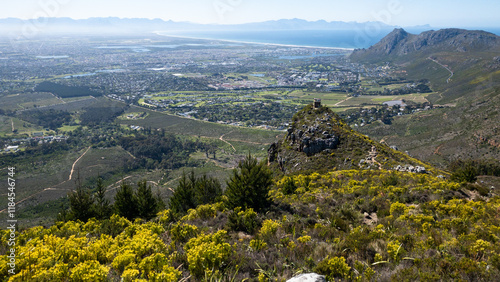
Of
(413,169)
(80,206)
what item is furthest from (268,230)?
(413,169)

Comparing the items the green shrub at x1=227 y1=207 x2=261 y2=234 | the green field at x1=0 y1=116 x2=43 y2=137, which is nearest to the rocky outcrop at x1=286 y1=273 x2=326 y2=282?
the green shrub at x1=227 y1=207 x2=261 y2=234

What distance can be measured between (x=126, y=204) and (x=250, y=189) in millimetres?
8764

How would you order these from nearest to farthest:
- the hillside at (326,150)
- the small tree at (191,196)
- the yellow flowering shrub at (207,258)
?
the yellow flowering shrub at (207,258), the small tree at (191,196), the hillside at (326,150)

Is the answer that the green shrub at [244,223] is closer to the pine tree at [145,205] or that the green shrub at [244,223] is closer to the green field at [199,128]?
the pine tree at [145,205]

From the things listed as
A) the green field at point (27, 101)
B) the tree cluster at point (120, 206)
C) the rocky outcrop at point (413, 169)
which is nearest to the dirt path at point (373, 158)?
the rocky outcrop at point (413, 169)

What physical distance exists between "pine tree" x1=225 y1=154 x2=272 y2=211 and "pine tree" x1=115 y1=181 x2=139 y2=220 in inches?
280

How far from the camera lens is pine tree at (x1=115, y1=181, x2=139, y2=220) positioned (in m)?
15.9

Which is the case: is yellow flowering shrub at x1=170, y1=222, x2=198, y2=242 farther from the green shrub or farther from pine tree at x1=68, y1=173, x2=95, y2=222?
pine tree at x1=68, y1=173, x2=95, y2=222

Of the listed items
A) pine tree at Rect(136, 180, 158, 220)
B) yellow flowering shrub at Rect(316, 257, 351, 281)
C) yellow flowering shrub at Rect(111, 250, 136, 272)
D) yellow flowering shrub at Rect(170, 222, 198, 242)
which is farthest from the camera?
A: pine tree at Rect(136, 180, 158, 220)

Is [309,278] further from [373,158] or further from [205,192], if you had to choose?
[373,158]

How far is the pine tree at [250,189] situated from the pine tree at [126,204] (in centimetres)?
710

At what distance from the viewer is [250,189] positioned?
41.0 feet

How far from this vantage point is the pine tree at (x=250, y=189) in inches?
488

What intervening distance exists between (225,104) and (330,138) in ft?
301
